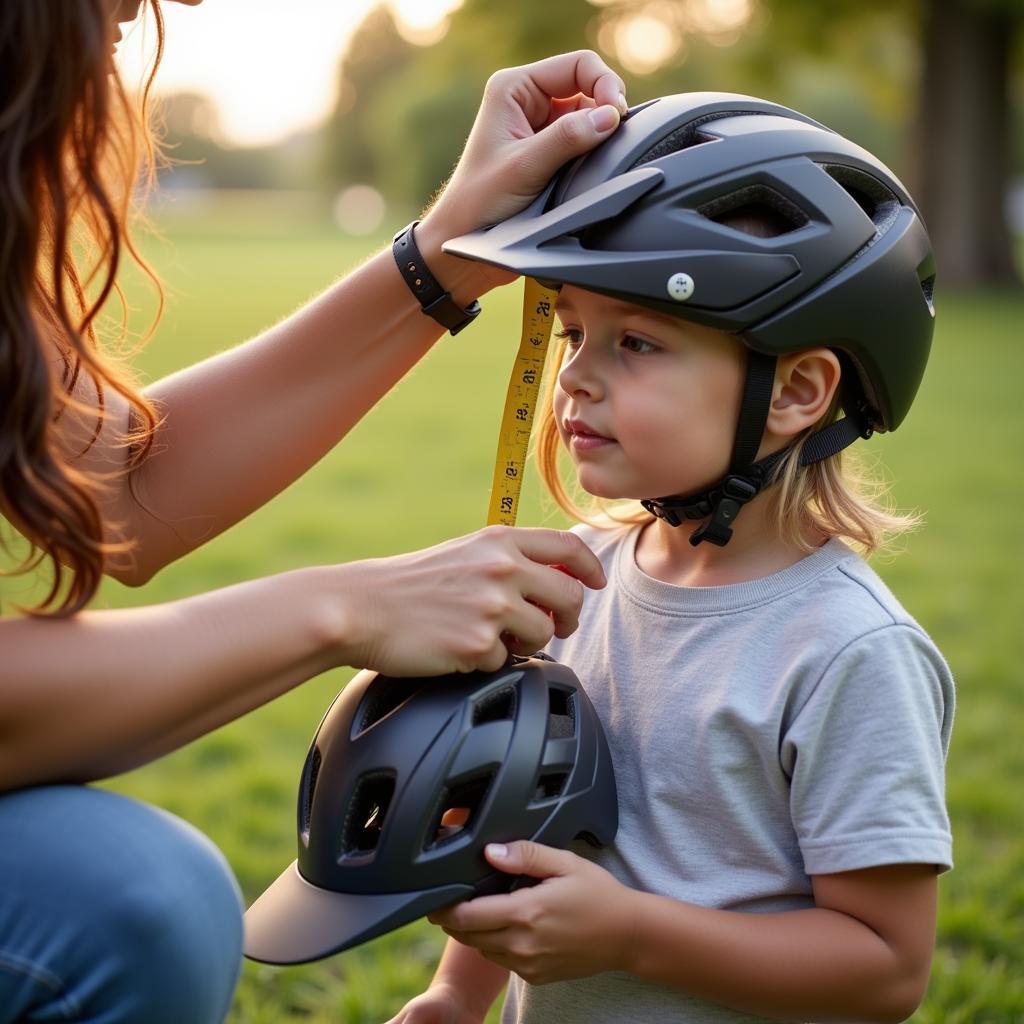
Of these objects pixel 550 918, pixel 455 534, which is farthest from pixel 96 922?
pixel 455 534

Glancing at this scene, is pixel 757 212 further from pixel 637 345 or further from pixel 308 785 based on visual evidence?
pixel 308 785

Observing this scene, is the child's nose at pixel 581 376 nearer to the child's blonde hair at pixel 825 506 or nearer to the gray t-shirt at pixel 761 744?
the child's blonde hair at pixel 825 506

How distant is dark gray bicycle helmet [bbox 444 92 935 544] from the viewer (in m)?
2.15

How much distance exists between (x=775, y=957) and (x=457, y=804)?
0.59 meters

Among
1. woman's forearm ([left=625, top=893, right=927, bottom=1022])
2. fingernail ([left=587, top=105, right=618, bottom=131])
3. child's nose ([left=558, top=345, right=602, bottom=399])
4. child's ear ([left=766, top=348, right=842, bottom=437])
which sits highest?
fingernail ([left=587, top=105, right=618, bottom=131])

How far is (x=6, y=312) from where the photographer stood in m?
1.96

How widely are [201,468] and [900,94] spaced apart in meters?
31.5

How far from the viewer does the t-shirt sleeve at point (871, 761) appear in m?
1.99

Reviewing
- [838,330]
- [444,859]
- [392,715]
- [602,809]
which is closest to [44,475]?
[392,715]

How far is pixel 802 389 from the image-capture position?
7.80ft

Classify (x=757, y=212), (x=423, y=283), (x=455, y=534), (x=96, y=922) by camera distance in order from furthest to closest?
1. (x=455, y=534)
2. (x=423, y=283)
3. (x=757, y=212)
4. (x=96, y=922)

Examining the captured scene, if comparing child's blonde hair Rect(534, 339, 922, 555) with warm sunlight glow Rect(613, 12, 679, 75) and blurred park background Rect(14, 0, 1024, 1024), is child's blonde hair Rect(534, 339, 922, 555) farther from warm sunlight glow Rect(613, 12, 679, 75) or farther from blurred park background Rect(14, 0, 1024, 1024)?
warm sunlight glow Rect(613, 12, 679, 75)

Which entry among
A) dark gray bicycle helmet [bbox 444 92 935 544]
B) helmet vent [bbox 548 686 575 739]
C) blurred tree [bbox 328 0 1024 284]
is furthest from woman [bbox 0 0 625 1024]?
blurred tree [bbox 328 0 1024 284]

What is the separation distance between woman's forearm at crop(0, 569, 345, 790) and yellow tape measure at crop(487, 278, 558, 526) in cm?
57
